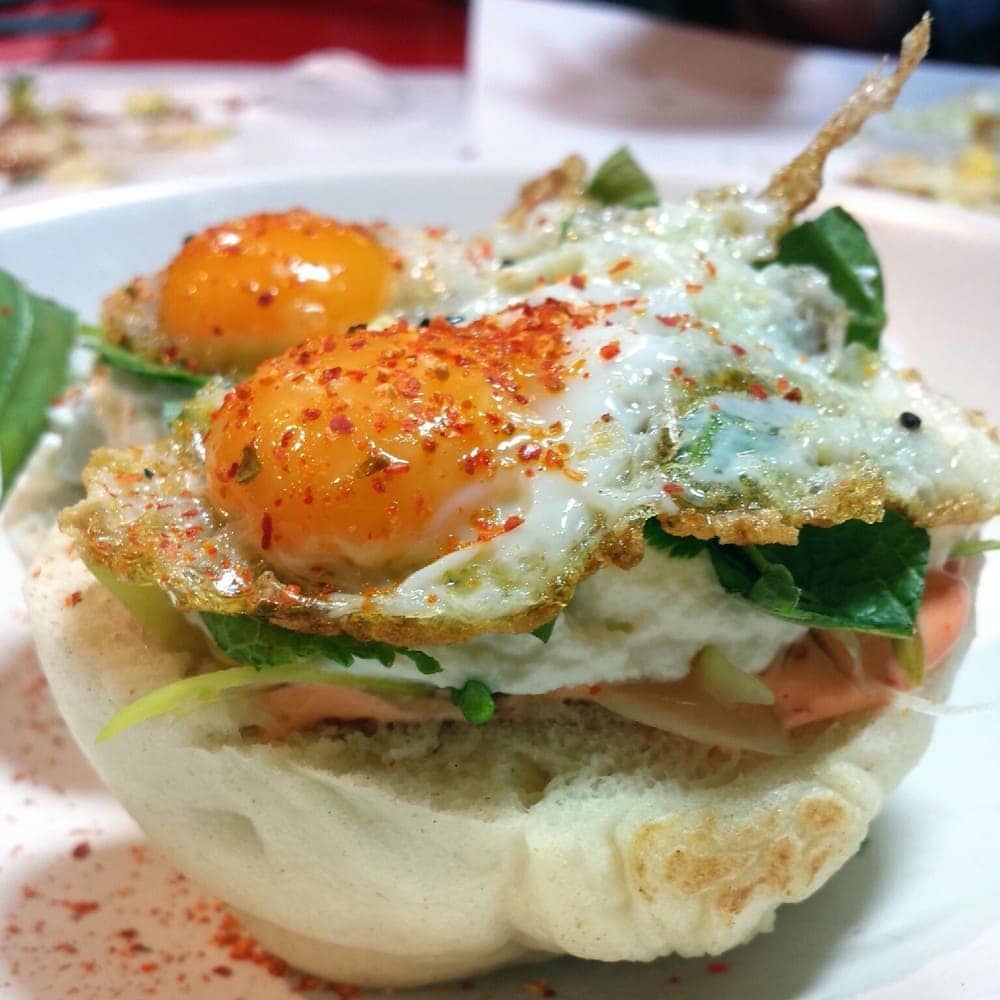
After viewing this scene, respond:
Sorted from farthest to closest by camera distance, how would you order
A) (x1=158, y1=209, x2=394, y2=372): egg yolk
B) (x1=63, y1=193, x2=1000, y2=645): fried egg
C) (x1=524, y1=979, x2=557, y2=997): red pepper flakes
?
(x1=158, y1=209, x2=394, y2=372): egg yolk < (x1=524, y1=979, x2=557, y2=997): red pepper flakes < (x1=63, y1=193, x2=1000, y2=645): fried egg

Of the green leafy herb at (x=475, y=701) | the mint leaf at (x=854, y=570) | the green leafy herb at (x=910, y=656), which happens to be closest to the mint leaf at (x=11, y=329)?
the green leafy herb at (x=475, y=701)

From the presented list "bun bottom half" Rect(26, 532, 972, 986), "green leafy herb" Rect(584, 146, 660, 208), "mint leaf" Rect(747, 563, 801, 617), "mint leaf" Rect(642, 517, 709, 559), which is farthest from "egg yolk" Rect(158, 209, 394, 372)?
"mint leaf" Rect(747, 563, 801, 617)

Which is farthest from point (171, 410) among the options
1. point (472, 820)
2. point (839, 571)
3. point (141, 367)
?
point (839, 571)

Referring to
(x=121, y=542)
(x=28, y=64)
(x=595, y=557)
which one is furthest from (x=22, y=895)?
(x=28, y=64)

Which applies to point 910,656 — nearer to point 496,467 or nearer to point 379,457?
point 496,467

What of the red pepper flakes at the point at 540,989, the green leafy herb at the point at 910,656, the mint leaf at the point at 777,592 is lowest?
the red pepper flakes at the point at 540,989

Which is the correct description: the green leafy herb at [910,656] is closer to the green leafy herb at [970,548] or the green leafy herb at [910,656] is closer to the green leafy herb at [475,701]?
the green leafy herb at [970,548]

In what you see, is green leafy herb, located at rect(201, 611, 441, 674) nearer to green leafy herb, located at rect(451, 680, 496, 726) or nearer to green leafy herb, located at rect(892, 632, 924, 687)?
green leafy herb, located at rect(451, 680, 496, 726)
